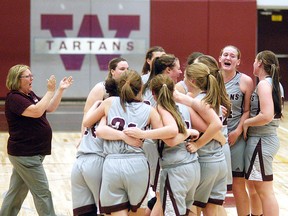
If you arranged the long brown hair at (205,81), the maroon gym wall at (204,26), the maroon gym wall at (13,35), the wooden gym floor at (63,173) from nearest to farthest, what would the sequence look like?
the long brown hair at (205,81), the wooden gym floor at (63,173), the maroon gym wall at (13,35), the maroon gym wall at (204,26)

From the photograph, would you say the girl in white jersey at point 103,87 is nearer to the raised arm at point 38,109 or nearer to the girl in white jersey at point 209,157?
the raised arm at point 38,109

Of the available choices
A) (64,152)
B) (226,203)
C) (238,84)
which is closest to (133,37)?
(64,152)

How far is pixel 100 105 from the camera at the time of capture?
4.80 meters

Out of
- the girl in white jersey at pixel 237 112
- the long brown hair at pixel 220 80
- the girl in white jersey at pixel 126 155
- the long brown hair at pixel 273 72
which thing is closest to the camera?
the girl in white jersey at pixel 126 155

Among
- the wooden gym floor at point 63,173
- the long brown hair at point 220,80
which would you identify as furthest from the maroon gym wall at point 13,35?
the long brown hair at point 220,80

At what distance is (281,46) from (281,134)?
19.2 feet

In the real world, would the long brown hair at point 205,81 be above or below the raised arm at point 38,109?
above

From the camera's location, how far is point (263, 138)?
5605mm

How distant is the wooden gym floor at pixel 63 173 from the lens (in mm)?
6754

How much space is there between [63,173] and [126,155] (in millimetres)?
4085

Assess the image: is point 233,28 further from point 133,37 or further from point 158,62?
point 158,62

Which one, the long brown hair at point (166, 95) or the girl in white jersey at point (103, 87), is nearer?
the long brown hair at point (166, 95)

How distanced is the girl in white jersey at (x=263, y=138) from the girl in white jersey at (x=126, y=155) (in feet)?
3.90

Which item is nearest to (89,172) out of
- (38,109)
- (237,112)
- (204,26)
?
(38,109)
